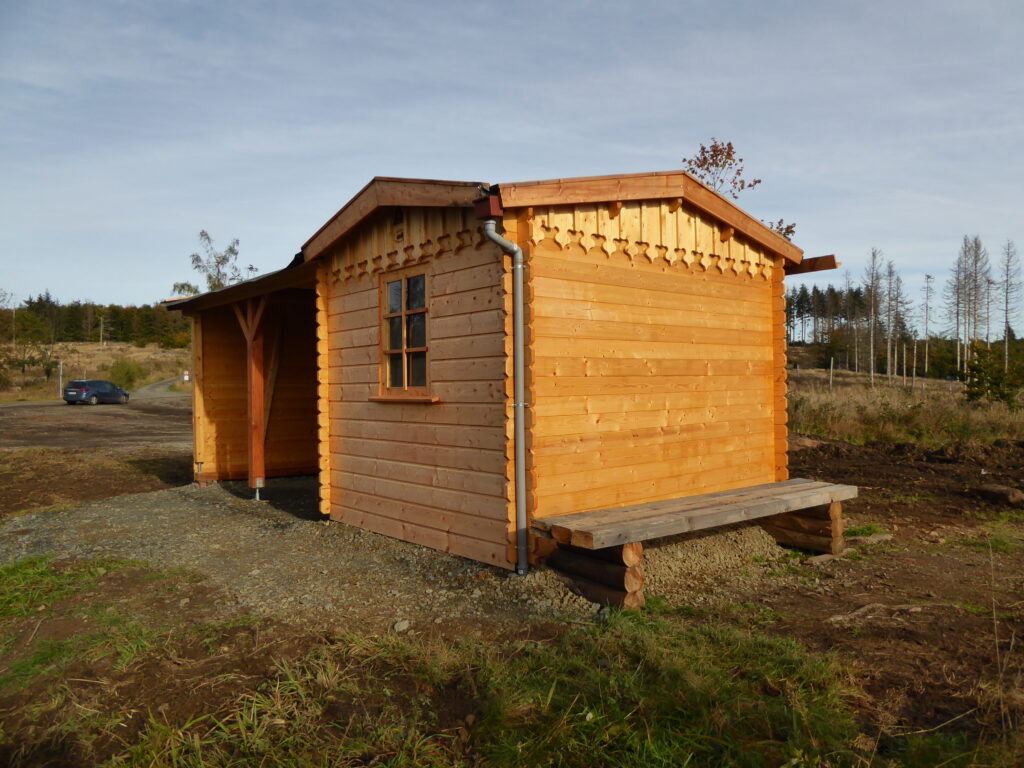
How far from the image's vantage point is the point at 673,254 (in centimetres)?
621

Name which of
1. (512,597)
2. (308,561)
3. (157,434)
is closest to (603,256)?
(512,597)

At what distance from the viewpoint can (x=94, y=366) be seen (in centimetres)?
5303

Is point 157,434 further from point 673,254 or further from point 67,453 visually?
point 673,254

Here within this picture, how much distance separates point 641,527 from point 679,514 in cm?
54

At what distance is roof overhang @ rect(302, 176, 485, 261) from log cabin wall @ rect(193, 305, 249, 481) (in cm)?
422

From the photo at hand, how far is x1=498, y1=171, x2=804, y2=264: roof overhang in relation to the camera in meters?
5.09

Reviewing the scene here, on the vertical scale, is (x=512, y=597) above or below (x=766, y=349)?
below

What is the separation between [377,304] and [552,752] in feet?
15.6

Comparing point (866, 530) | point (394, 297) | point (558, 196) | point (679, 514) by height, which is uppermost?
point (558, 196)

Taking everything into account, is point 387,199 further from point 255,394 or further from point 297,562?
point 255,394

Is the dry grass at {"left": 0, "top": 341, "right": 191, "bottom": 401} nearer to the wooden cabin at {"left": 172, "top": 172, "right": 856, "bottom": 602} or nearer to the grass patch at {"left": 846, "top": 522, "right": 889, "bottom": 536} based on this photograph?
the wooden cabin at {"left": 172, "top": 172, "right": 856, "bottom": 602}

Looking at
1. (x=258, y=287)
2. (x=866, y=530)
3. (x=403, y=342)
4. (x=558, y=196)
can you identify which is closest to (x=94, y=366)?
(x=258, y=287)

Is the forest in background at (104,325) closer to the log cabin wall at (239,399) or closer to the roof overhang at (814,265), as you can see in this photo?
the log cabin wall at (239,399)

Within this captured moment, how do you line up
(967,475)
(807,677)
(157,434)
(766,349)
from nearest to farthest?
(807,677), (766,349), (967,475), (157,434)
